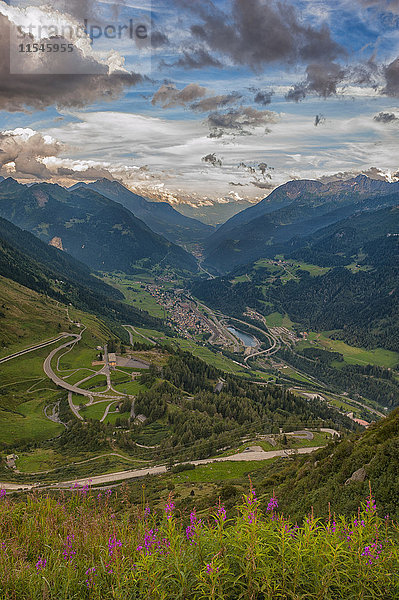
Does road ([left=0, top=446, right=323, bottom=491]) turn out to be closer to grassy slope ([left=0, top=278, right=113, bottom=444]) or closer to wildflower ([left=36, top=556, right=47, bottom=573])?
grassy slope ([left=0, top=278, right=113, bottom=444])

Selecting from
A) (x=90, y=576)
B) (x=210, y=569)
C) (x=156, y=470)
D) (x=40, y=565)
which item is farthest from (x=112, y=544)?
(x=156, y=470)

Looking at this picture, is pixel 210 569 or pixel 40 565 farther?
pixel 40 565

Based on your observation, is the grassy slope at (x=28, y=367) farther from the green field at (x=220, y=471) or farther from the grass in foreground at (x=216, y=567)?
the grass in foreground at (x=216, y=567)

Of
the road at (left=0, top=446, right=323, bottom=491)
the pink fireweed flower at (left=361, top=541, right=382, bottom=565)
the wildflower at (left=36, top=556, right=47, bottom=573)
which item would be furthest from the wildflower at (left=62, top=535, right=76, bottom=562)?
the road at (left=0, top=446, right=323, bottom=491)

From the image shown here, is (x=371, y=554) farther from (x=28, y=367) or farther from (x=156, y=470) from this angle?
(x=28, y=367)

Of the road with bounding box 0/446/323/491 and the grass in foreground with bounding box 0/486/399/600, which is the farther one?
the road with bounding box 0/446/323/491

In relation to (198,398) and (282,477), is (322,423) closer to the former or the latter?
(198,398)

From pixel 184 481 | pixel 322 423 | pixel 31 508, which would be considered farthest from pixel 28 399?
pixel 31 508

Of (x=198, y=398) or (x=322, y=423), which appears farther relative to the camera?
(x=198, y=398)

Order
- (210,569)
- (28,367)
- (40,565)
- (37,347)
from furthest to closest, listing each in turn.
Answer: (37,347) < (28,367) < (40,565) < (210,569)
